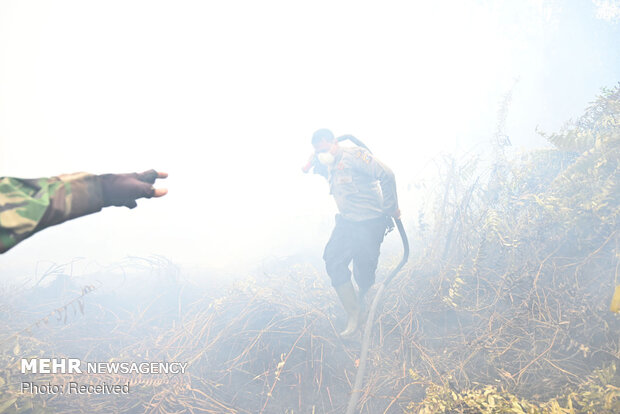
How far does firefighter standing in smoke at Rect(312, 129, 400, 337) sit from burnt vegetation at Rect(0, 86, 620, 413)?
0.60m

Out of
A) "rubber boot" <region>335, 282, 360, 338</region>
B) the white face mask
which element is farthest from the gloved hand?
"rubber boot" <region>335, 282, 360, 338</region>

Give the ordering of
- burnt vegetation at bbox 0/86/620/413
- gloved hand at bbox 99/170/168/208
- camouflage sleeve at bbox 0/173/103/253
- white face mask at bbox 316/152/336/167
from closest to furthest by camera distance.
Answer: camouflage sleeve at bbox 0/173/103/253 < gloved hand at bbox 99/170/168/208 < burnt vegetation at bbox 0/86/620/413 < white face mask at bbox 316/152/336/167

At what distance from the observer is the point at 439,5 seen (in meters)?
14.3

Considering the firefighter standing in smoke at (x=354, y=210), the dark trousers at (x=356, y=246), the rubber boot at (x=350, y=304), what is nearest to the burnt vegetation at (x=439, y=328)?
the rubber boot at (x=350, y=304)

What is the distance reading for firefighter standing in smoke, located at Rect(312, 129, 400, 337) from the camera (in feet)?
11.9

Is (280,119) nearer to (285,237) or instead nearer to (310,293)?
(285,237)

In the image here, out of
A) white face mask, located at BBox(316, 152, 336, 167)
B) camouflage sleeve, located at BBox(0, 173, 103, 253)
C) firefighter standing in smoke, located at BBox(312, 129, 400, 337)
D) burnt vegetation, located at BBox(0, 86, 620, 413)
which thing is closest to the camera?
camouflage sleeve, located at BBox(0, 173, 103, 253)

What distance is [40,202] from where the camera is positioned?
105 centimetres

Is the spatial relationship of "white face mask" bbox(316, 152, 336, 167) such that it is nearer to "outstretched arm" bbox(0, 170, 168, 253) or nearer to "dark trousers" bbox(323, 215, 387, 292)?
Result: "dark trousers" bbox(323, 215, 387, 292)

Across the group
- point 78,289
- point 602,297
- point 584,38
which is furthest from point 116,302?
point 584,38

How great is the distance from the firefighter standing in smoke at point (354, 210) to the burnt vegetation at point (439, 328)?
1.95 feet

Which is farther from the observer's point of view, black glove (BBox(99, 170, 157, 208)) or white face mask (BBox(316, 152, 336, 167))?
white face mask (BBox(316, 152, 336, 167))

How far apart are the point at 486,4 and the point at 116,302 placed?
18.6 m

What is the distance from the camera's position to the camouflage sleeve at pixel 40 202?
3.22 ft
